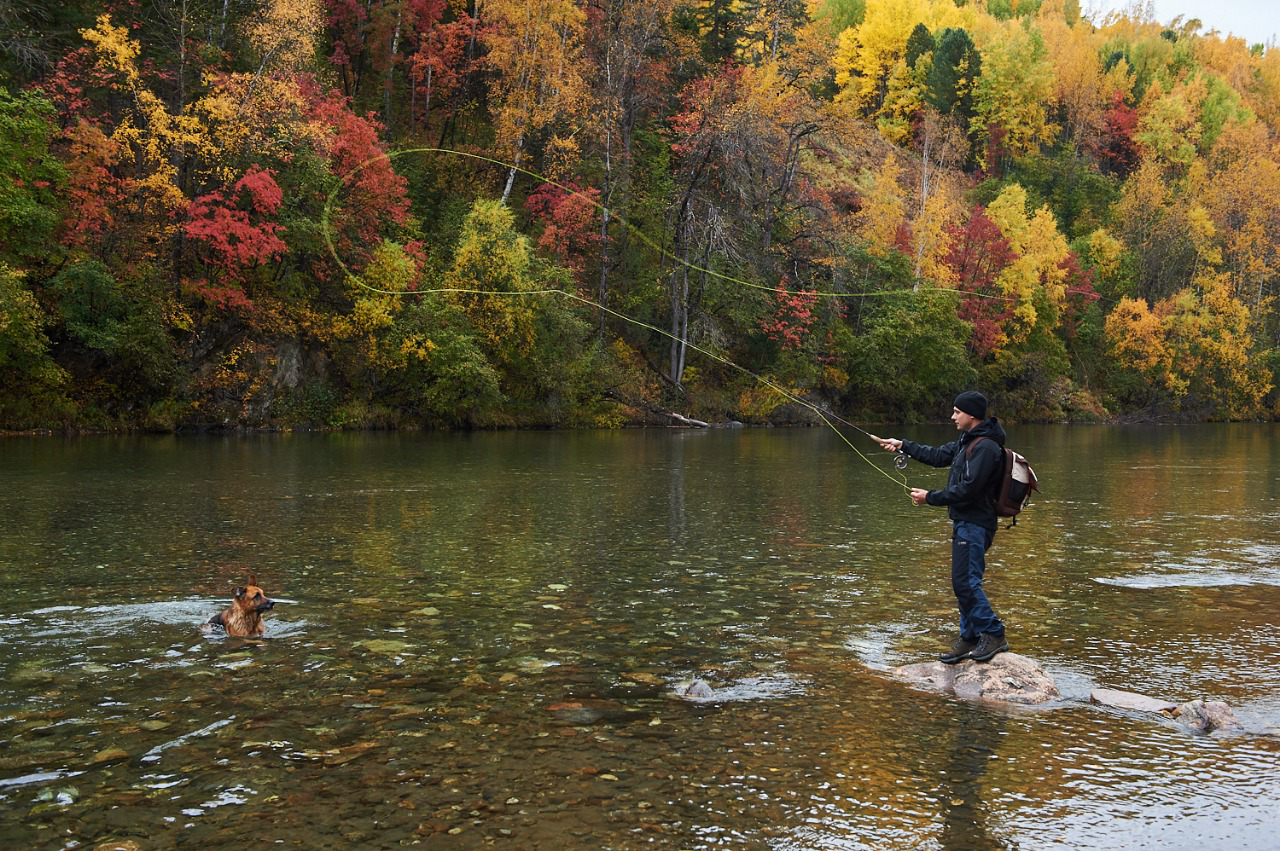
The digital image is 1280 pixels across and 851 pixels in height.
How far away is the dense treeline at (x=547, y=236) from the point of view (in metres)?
34.6

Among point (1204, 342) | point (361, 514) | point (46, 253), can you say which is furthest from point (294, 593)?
point (1204, 342)

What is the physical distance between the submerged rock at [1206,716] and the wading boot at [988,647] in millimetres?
1275

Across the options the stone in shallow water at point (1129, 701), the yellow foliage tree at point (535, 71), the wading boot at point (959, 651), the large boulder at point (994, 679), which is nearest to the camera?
the stone in shallow water at point (1129, 701)

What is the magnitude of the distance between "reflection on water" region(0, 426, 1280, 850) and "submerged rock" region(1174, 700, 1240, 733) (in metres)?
0.13

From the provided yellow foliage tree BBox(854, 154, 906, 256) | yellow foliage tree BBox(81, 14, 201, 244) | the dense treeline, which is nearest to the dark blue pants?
the dense treeline

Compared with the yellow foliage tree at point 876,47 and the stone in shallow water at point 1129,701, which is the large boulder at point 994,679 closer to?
the stone in shallow water at point 1129,701

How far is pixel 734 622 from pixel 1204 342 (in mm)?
67501

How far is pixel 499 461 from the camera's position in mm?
27469

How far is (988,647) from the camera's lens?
26.2ft

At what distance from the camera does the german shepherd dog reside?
8.90 metres

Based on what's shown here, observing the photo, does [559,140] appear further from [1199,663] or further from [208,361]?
[1199,663]

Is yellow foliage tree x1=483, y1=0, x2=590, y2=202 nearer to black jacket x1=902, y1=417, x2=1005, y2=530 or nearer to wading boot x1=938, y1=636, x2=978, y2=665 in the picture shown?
black jacket x1=902, y1=417, x2=1005, y2=530

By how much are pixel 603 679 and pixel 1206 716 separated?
4.12 m

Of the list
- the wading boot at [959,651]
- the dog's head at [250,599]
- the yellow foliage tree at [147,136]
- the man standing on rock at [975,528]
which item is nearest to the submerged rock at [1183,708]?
the man standing on rock at [975,528]
